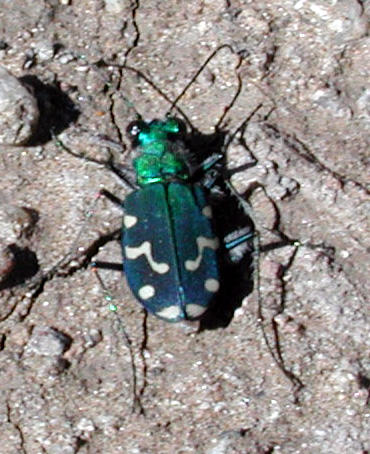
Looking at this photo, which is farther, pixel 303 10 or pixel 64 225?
pixel 303 10

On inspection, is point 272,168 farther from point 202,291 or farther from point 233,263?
point 202,291

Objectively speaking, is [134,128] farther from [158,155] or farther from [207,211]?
[207,211]

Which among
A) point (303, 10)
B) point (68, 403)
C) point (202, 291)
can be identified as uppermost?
point (303, 10)

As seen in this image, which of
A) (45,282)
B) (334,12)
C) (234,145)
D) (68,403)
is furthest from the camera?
(334,12)

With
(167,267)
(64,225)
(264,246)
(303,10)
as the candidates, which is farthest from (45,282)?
(303,10)

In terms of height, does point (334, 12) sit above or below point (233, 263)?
above

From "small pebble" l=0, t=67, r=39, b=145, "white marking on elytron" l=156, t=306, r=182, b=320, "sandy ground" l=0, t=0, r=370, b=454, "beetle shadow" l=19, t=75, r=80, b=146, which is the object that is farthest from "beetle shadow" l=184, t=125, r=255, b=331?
"small pebble" l=0, t=67, r=39, b=145

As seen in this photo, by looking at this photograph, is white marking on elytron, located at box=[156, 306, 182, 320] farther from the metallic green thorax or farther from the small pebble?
the small pebble
